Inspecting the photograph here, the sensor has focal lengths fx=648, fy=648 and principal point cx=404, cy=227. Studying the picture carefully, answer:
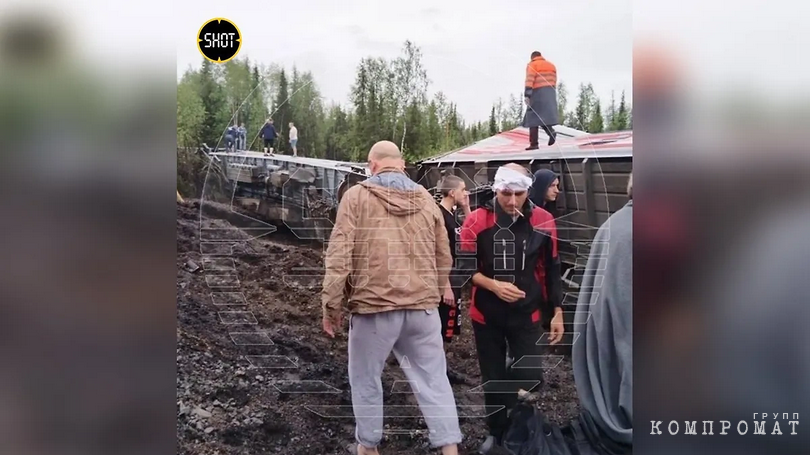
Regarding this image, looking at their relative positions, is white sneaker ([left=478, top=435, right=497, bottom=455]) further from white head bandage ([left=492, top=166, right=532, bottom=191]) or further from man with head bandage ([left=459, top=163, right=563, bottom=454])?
white head bandage ([left=492, top=166, right=532, bottom=191])

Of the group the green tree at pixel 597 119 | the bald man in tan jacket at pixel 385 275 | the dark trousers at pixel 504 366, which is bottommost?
the dark trousers at pixel 504 366

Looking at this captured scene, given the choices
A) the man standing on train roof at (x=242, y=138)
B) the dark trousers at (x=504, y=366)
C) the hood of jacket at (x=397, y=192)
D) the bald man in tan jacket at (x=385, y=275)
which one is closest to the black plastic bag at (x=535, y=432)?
the dark trousers at (x=504, y=366)

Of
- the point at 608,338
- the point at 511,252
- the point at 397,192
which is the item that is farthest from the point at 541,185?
the point at 608,338

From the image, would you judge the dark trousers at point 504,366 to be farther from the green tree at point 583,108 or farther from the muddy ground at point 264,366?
the green tree at point 583,108

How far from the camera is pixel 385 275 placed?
93.5 inches

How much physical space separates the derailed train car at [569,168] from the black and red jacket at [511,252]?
56 millimetres

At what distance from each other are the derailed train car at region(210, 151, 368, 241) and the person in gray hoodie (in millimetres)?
935

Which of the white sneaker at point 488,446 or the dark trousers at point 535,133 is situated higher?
the dark trousers at point 535,133

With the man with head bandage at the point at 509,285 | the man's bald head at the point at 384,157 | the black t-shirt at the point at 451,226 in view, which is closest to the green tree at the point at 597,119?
the man with head bandage at the point at 509,285

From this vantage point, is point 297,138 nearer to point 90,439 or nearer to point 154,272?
point 154,272

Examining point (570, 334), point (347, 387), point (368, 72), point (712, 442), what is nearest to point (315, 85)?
point (368, 72)

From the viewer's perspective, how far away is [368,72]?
2.35m

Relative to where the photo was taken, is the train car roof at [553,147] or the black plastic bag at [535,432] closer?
the train car roof at [553,147]

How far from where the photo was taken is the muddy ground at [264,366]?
7.95 feet
